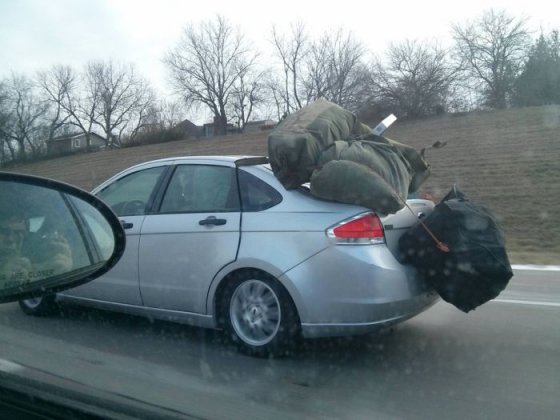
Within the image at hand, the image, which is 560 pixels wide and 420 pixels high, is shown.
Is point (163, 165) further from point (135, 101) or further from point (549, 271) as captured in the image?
point (135, 101)

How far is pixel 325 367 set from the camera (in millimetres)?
4715

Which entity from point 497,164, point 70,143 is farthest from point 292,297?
point 70,143

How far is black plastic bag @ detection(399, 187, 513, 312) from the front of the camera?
446 cm

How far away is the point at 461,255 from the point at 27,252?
281cm

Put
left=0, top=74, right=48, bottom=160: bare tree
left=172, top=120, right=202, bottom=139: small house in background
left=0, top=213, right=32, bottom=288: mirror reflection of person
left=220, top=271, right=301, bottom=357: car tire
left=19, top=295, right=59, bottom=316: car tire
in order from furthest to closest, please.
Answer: left=172, top=120, right=202, bottom=139: small house in background
left=0, top=74, right=48, bottom=160: bare tree
left=19, top=295, right=59, bottom=316: car tire
left=220, top=271, right=301, bottom=357: car tire
left=0, top=213, right=32, bottom=288: mirror reflection of person

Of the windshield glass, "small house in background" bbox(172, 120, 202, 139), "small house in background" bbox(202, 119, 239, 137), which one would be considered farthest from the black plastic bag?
"small house in background" bbox(202, 119, 239, 137)

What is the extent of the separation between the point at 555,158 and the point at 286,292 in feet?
55.1

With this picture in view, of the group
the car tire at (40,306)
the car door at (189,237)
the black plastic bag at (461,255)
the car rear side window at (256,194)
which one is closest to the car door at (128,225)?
the car door at (189,237)

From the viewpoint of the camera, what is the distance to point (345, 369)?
4.68m

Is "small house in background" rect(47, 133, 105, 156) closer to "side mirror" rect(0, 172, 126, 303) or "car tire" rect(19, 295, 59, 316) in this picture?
"car tire" rect(19, 295, 59, 316)

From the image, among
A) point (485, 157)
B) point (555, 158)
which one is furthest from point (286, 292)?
point (485, 157)

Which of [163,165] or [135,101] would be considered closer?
[163,165]

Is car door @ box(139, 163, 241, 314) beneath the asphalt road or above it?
above

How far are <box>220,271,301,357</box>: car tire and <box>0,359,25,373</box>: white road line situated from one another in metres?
1.55
